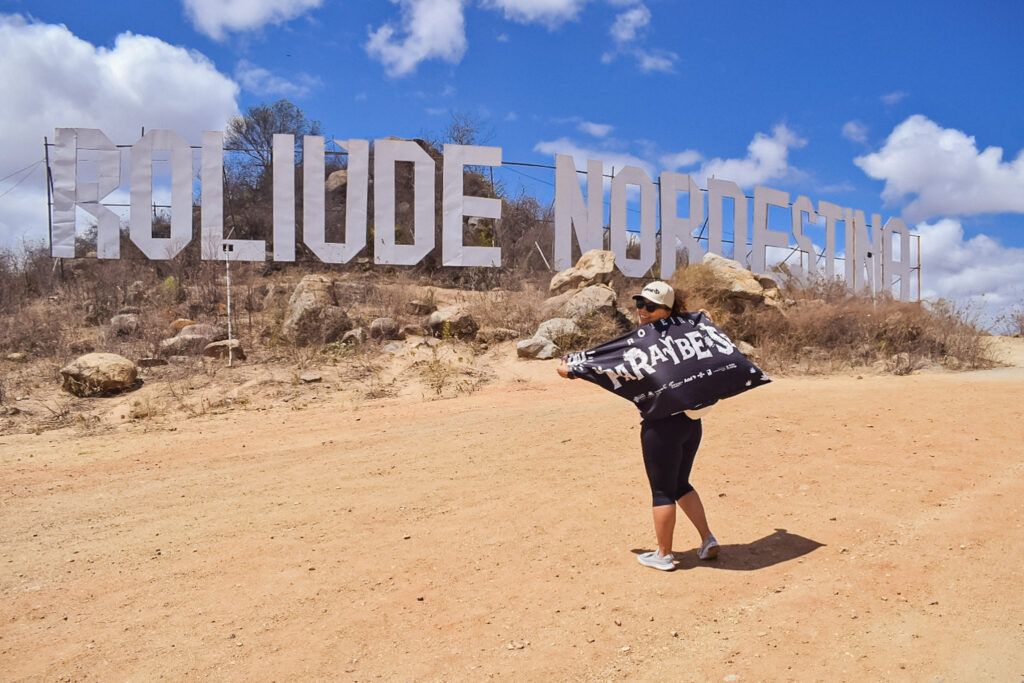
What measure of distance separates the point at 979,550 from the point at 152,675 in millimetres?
4232

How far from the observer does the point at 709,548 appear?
Answer: 165 inches

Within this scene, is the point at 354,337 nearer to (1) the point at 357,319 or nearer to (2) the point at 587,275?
(1) the point at 357,319

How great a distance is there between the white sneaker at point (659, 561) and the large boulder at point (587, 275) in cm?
1178

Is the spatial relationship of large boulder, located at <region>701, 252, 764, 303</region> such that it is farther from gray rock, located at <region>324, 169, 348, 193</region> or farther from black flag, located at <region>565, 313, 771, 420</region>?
gray rock, located at <region>324, 169, 348, 193</region>

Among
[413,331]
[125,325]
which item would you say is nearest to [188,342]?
[125,325]

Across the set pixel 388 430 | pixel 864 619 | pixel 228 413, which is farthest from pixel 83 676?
pixel 228 413

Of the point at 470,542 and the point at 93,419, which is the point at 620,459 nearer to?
the point at 470,542

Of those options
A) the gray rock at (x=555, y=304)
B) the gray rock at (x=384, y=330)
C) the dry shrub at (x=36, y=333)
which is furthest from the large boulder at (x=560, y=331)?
the dry shrub at (x=36, y=333)

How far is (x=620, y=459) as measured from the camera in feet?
21.8

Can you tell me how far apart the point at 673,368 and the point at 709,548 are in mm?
1086

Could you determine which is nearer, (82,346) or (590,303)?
(590,303)

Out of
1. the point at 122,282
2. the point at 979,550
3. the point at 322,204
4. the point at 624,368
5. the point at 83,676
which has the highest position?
the point at 322,204

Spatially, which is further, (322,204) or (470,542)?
(322,204)

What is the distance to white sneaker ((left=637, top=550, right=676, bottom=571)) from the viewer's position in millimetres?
4109
